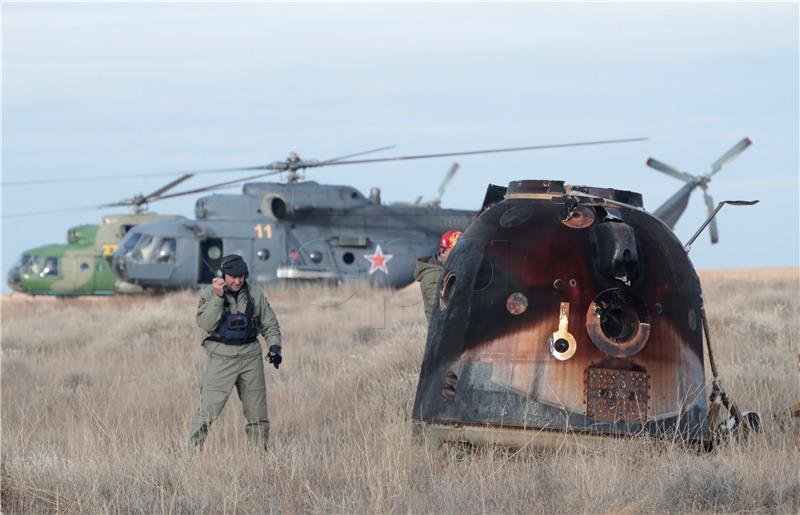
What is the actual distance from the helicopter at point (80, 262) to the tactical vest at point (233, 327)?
2595 centimetres

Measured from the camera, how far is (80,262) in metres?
35.5

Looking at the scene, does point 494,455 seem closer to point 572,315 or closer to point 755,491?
point 572,315

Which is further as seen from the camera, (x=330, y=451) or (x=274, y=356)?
(x=274, y=356)

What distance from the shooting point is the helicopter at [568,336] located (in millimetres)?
7105

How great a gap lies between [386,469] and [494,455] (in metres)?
0.70

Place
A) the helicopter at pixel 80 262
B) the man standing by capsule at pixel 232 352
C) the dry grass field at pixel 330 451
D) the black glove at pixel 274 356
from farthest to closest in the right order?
the helicopter at pixel 80 262 < the man standing by capsule at pixel 232 352 < the black glove at pixel 274 356 < the dry grass field at pixel 330 451

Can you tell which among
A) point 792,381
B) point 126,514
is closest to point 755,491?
point 126,514

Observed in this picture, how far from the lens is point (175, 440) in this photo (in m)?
9.73

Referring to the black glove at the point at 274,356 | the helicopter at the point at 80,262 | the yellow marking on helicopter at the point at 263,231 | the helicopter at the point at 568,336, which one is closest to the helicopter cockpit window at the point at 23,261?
the helicopter at the point at 80,262

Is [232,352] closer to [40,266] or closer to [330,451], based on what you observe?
[330,451]

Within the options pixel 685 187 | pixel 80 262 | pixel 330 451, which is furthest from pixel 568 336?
pixel 80 262

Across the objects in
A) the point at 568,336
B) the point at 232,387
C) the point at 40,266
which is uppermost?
the point at 40,266

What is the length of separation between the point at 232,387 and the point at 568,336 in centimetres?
325

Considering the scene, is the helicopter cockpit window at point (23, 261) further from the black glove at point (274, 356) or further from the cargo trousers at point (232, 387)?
the black glove at point (274, 356)
